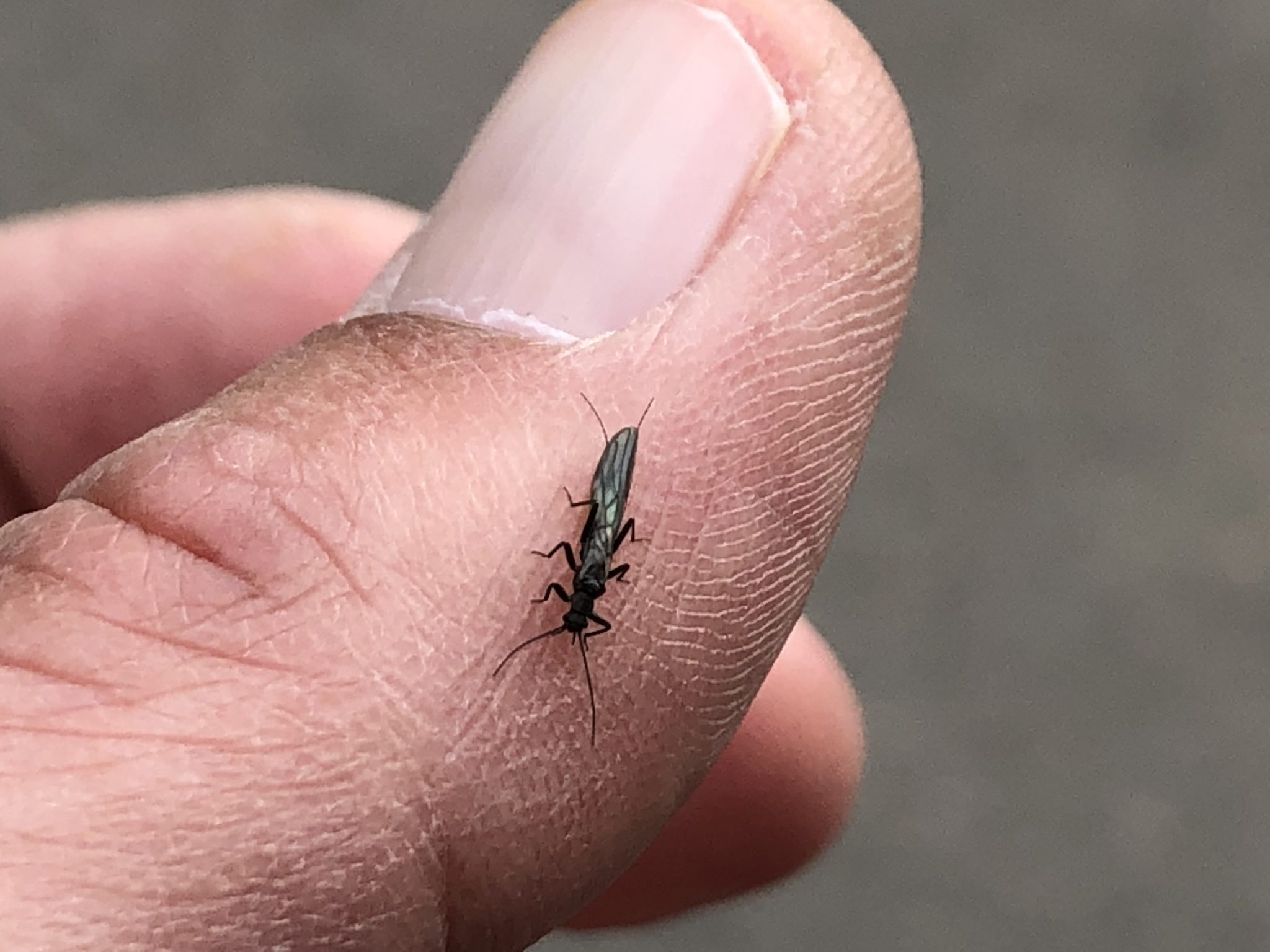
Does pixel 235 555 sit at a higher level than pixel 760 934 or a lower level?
higher

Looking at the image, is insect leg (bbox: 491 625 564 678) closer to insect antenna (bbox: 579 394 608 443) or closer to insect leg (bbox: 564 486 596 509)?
insect leg (bbox: 564 486 596 509)

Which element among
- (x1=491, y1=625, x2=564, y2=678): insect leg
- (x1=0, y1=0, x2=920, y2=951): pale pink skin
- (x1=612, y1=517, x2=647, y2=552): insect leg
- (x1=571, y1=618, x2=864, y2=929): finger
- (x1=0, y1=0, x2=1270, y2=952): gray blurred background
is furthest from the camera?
(x1=0, y1=0, x2=1270, y2=952): gray blurred background

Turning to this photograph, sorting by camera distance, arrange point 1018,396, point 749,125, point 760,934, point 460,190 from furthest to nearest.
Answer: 1. point 1018,396
2. point 760,934
3. point 460,190
4. point 749,125

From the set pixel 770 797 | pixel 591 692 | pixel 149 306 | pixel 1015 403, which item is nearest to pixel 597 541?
pixel 591 692

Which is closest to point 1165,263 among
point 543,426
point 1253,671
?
point 1253,671

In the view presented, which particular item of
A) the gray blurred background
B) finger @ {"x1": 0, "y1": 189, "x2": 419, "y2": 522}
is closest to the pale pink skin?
finger @ {"x1": 0, "y1": 189, "x2": 419, "y2": 522}

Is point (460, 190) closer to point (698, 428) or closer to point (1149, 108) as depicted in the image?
point (698, 428)

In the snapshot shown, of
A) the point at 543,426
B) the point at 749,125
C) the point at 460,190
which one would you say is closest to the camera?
the point at 543,426
